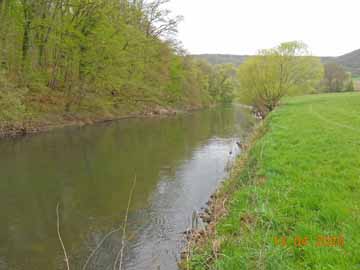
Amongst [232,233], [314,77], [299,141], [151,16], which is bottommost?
[232,233]

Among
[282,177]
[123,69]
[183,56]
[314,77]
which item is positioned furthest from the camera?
[183,56]

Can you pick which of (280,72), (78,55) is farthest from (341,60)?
(78,55)

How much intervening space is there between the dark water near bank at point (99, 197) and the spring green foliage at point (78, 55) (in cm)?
645

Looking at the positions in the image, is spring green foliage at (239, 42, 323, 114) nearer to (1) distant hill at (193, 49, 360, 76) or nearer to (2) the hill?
(1) distant hill at (193, 49, 360, 76)

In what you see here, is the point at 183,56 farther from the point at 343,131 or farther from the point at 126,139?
the point at 343,131

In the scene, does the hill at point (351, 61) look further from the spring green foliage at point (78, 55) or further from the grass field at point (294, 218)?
the grass field at point (294, 218)

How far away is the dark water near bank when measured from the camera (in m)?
6.22

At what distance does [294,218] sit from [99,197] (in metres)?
6.18

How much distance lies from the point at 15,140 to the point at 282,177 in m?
17.0

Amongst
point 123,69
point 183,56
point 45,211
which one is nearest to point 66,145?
point 45,211

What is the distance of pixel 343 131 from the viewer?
12.3m

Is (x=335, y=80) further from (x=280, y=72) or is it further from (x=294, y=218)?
(x=294, y=218)

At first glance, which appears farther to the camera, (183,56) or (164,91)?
(183,56)

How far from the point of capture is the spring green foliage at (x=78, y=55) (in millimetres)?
23875
